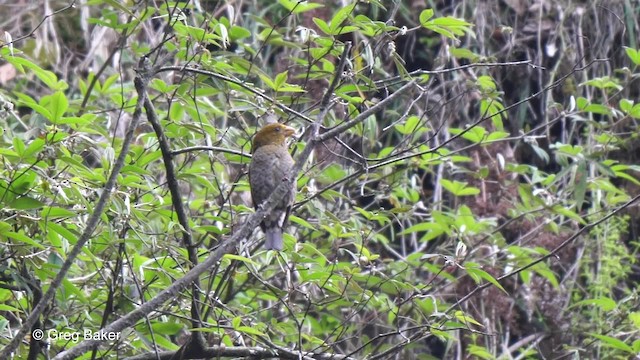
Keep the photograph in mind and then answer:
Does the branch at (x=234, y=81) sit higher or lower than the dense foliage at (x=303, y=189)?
higher

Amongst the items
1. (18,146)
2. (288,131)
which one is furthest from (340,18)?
(18,146)

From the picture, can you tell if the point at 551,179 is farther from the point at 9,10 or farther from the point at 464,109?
the point at 9,10

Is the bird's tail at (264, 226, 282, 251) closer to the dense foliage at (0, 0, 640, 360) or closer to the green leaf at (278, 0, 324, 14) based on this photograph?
the dense foliage at (0, 0, 640, 360)

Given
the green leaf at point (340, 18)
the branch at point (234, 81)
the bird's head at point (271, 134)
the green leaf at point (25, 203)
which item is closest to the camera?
the green leaf at point (25, 203)

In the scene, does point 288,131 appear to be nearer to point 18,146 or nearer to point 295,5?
point 295,5

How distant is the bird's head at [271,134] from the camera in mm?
3844

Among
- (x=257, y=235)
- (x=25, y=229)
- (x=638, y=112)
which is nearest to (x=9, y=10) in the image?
(x=257, y=235)

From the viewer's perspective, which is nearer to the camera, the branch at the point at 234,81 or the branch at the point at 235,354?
the branch at the point at 234,81

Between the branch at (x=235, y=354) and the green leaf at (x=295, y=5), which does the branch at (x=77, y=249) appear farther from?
the green leaf at (x=295, y=5)

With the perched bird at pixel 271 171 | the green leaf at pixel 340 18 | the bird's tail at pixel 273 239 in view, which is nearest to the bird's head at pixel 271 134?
the perched bird at pixel 271 171

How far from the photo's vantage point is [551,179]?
13.8 ft

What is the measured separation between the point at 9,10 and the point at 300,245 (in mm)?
3456

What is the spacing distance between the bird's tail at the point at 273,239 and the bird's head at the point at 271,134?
40 centimetres

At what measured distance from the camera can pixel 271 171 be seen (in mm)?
4078
